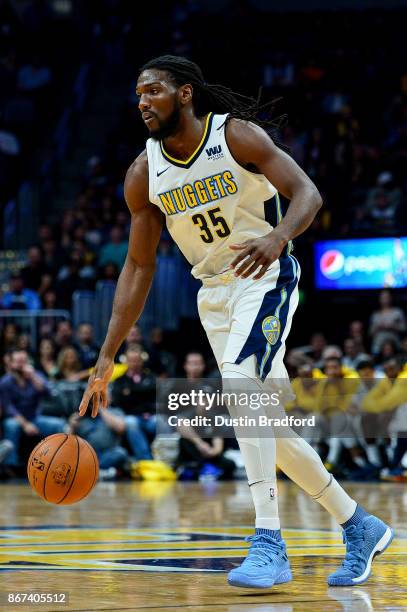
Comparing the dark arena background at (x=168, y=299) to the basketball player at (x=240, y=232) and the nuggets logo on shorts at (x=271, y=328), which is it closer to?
the basketball player at (x=240, y=232)

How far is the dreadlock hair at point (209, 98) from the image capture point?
17.1 feet

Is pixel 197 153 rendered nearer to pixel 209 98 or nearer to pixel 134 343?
pixel 209 98

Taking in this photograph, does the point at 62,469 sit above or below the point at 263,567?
above

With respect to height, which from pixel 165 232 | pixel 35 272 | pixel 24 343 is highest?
pixel 165 232

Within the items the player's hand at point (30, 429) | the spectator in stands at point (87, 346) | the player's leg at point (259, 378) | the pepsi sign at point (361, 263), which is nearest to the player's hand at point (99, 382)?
the player's leg at point (259, 378)

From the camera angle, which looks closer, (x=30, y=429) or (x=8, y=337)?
(x=30, y=429)

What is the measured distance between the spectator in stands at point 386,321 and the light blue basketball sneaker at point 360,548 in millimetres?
9953

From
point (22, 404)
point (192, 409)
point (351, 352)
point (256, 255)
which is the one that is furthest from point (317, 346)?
point (256, 255)

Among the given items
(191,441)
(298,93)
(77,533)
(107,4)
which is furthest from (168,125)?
(107,4)

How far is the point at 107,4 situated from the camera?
76.8 ft

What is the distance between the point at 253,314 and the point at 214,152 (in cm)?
71

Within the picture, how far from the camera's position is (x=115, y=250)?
671 inches

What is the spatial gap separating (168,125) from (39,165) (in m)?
16.6

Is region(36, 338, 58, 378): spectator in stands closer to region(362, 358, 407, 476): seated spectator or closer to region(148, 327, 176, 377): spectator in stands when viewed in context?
region(148, 327, 176, 377): spectator in stands
